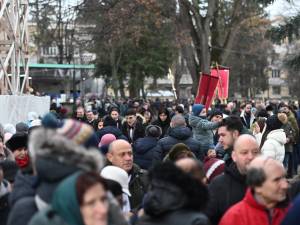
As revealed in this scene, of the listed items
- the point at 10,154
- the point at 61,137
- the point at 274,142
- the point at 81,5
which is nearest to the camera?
the point at 61,137

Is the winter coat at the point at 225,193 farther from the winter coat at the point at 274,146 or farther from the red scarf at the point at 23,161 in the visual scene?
the winter coat at the point at 274,146

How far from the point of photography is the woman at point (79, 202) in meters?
3.65

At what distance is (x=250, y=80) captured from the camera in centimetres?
8212

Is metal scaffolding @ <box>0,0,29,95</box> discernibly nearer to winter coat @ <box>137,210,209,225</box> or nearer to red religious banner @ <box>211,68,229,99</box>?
red religious banner @ <box>211,68,229,99</box>

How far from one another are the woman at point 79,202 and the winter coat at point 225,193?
5.57 ft

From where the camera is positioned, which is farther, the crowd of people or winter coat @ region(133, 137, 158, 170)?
winter coat @ region(133, 137, 158, 170)

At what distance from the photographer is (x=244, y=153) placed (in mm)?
5578

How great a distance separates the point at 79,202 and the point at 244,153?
2.23m

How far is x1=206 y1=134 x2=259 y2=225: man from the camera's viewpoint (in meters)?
5.32

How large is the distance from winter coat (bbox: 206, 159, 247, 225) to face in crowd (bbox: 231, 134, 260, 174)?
59mm

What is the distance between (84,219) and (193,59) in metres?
28.9

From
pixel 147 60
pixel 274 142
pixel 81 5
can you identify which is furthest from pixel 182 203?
pixel 147 60

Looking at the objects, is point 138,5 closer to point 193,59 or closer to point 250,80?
point 193,59

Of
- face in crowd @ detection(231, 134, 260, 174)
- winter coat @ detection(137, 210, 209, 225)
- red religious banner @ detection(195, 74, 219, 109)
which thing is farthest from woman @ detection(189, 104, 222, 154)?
winter coat @ detection(137, 210, 209, 225)
